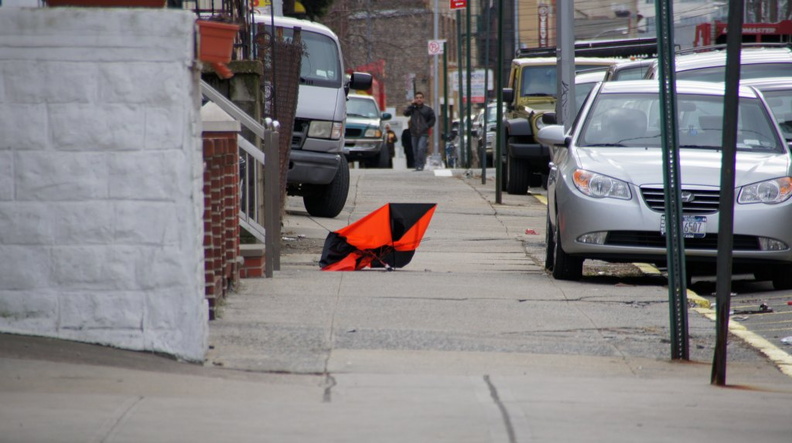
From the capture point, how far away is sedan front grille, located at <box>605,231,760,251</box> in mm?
10000

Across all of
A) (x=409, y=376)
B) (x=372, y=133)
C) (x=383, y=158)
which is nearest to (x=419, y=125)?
(x=372, y=133)

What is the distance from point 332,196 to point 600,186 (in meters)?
6.68

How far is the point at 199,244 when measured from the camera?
657 cm

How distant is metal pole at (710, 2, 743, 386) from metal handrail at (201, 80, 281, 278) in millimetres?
4248

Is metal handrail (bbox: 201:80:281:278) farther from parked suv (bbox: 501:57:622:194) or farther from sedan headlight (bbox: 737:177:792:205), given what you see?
parked suv (bbox: 501:57:622:194)

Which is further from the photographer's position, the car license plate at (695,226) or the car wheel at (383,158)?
the car wheel at (383,158)

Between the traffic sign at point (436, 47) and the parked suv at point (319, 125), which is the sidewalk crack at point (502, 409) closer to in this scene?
the parked suv at point (319, 125)

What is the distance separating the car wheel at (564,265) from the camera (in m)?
10.5

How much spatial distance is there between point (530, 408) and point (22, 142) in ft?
9.15

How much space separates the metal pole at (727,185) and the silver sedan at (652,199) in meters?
3.43

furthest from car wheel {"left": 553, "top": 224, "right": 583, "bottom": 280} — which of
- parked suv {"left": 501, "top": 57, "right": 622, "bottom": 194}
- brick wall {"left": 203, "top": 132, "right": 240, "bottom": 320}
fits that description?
parked suv {"left": 501, "top": 57, "right": 622, "bottom": 194}

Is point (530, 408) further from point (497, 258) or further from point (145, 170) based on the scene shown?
point (497, 258)

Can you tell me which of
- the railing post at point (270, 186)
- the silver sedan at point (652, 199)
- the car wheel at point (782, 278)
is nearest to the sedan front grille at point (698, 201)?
the silver sedan at point (652, 199)

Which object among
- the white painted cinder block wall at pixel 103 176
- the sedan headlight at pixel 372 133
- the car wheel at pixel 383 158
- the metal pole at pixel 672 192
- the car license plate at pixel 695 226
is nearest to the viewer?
the white painted cinder block wall at pixel 103 176
